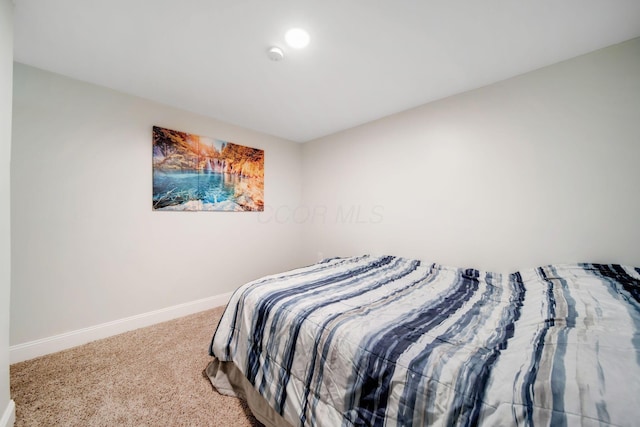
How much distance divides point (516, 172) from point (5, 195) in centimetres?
331

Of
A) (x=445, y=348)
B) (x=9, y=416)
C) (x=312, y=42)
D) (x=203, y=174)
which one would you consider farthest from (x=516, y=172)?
(x=9, y=416)

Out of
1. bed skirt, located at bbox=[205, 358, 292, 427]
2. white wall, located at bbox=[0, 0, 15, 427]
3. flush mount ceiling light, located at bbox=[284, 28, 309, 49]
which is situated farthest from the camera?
flush mount ceiling light, located at bbox=[284, 28, 309, 49]

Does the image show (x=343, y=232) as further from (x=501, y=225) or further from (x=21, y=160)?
(x=21, y=160)

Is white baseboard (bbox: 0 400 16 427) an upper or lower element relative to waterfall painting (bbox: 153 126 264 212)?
lower

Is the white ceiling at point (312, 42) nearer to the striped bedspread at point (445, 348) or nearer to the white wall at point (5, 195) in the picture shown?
the white wall at point (5, 195)

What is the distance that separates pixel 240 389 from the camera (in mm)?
1457

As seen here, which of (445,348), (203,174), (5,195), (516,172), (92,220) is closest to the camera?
(445,348)

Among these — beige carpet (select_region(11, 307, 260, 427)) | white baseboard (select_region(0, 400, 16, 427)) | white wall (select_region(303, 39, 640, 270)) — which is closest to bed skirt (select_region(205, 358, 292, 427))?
beige carpet (select_region(11, 307, 260, 427))

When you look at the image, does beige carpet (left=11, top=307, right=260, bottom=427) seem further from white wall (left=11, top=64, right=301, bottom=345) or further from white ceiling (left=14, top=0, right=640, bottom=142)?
white ceiling (left=14, top=0, right=640, bottom=142)

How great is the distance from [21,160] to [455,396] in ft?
10.1

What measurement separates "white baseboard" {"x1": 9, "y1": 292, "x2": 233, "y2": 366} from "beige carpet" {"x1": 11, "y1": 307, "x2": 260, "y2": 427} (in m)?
0.06

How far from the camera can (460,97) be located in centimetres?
219

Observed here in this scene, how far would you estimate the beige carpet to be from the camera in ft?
4.17

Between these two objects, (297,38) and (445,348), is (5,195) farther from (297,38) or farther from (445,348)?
(445,348)
